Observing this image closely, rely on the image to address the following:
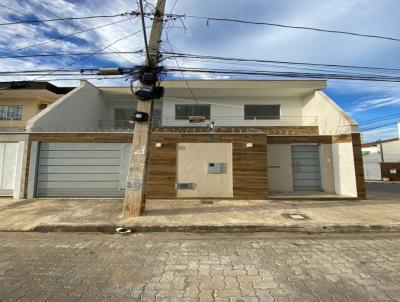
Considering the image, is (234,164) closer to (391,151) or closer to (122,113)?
(122,113)

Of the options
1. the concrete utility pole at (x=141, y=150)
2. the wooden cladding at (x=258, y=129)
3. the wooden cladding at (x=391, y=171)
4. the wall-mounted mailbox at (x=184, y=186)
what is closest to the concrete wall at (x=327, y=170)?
the wooden cladding at (x=258, y=129)

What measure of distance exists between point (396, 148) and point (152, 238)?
42684 mm

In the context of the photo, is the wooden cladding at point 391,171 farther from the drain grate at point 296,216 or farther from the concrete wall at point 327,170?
the drain grate at point 296,216

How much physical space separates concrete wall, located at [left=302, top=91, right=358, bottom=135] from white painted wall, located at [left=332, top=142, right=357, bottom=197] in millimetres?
805

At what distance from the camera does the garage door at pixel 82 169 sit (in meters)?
10.6

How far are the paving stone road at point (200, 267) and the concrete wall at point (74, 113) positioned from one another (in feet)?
22.3

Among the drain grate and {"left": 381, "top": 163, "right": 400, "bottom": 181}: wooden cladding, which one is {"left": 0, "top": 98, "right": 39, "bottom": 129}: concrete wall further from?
{"left": 381, "top": 163, "right": 400, "bottom": 181}: wooden cladding

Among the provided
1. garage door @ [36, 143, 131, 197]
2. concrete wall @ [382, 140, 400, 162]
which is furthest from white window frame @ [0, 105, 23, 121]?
concrete wall @ [382, 140, 400, 162]

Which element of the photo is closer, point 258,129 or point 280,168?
point 280,168

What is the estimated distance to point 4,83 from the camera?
14.4 metres

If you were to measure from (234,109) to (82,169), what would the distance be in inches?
388

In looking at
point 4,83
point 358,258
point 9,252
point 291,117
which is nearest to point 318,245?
point 358,258

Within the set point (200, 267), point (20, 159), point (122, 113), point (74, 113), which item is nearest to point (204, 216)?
point (200, 267)

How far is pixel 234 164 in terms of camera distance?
10445mm
